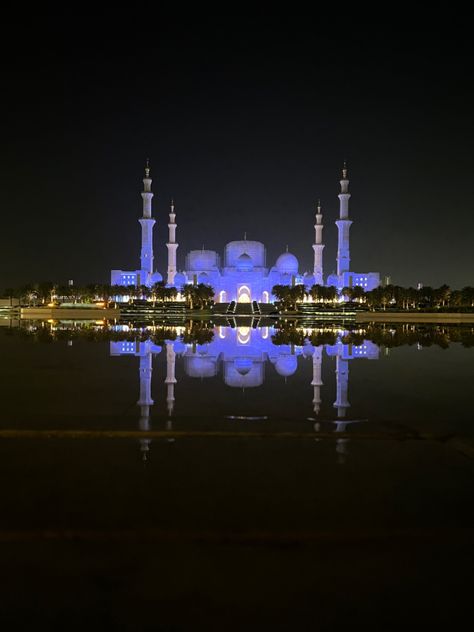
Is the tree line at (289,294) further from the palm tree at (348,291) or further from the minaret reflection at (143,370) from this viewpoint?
the minaret reflection at (143,370)

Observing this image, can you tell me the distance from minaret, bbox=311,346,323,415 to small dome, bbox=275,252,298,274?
5208 cm

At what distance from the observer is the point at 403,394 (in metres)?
5.72

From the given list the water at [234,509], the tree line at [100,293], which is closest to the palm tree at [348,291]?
the tree line at [100,293]

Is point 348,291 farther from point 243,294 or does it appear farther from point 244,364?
point 244,364

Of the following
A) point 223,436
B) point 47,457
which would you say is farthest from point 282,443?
point 47,457

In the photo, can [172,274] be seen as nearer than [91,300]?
No

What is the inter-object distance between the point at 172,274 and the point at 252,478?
52.0 metres

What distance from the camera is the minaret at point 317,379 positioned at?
16.6 feet

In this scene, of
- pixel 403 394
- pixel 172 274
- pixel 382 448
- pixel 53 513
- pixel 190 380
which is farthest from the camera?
pixel 172 274

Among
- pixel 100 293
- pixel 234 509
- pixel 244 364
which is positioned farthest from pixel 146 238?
pixel 234 509

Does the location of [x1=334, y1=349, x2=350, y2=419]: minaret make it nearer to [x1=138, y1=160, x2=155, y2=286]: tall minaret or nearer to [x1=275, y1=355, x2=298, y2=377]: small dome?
[x1=275, y1=355, x2=298, y2=377]: small dome

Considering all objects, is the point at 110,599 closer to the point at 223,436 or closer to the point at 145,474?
the point at 145,474

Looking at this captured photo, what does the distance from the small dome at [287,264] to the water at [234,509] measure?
57.5 metres

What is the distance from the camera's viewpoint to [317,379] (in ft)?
22.2
